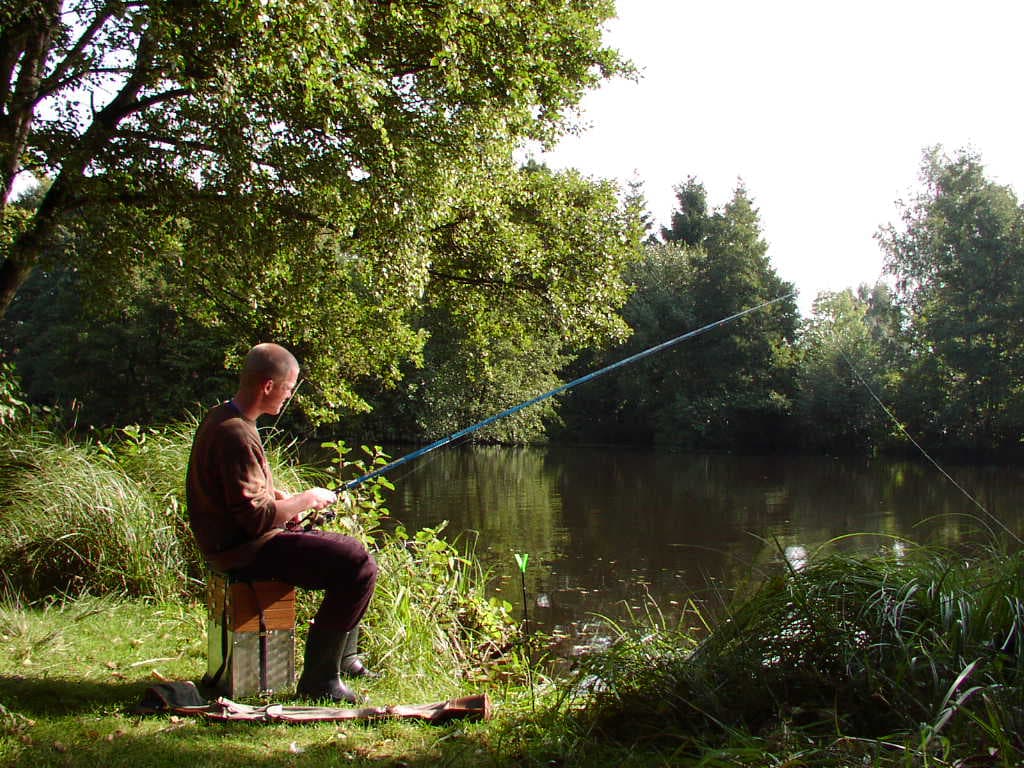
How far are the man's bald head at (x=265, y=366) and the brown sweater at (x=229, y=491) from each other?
15 cm

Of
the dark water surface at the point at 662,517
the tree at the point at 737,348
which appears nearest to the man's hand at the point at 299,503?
the dark water surface at the point at 662,517

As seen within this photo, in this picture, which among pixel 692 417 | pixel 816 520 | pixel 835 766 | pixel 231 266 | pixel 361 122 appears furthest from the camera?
pixel 692 417

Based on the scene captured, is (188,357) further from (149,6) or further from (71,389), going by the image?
(149,6)

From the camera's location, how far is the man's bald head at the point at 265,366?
3.51 meters

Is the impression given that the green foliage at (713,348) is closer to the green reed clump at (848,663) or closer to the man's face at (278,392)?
the green reed clump at (848,663)

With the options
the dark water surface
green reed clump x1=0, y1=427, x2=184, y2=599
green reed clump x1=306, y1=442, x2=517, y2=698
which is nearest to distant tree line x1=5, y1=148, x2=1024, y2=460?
the dark water surface

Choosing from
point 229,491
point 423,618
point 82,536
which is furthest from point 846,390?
point 229,491

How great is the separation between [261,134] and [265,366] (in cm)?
523

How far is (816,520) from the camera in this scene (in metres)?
16.5

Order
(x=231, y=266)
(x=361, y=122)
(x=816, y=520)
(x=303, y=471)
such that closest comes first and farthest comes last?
1. (x=303, y=471)
2. (x=361, y=122)
3. (x=231, y=266)
4. (x=816, y=520)

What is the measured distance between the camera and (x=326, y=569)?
3648mm

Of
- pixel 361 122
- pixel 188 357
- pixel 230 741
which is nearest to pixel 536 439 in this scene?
pixel 188 357

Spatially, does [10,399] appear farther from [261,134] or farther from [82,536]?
[261,134]

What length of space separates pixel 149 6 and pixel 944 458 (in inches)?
1278
